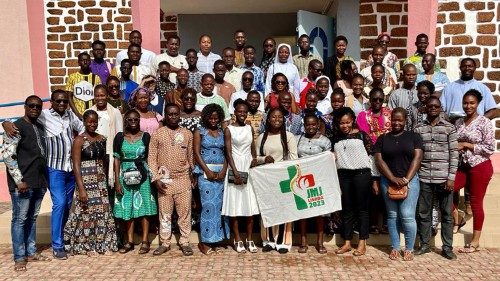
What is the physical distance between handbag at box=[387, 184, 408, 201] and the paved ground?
662 millimetres

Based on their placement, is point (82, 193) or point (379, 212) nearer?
point (82, 193)

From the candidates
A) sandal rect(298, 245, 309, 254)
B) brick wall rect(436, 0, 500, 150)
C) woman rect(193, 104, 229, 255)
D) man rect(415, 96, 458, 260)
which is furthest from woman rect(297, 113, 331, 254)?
brick wall rect(436, 0, 500, 150)

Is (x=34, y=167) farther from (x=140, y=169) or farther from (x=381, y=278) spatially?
(x=381, y=278)

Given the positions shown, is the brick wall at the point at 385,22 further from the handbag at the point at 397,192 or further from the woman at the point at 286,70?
the handbag at the point at 397,192

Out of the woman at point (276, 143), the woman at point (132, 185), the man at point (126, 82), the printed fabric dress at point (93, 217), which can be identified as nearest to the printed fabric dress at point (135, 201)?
the woman at point (132, 185)

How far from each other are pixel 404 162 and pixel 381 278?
1.16 metres

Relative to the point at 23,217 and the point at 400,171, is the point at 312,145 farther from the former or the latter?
the point at 23,217

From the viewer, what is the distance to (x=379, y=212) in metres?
5.86

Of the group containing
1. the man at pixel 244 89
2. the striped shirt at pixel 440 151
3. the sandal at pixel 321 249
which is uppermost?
the man at pixel 244 89

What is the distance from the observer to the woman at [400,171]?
5.12 metres

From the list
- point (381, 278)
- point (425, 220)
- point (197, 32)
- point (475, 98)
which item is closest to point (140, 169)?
point (381, 278)

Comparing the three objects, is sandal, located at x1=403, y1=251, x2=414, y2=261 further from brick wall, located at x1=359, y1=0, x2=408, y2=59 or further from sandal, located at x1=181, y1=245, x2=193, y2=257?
brick wall, located at x1=359, y1=0, x2=408, y2=59

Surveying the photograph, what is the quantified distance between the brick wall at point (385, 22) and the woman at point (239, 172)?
426 centimetres

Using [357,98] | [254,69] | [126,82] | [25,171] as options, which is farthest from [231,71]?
[25,171]
